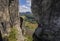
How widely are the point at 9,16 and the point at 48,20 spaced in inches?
604

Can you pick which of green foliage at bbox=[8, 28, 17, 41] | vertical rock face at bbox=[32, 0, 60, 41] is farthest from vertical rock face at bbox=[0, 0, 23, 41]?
vertical rock face at bbox=[32, 0, 60, 41]

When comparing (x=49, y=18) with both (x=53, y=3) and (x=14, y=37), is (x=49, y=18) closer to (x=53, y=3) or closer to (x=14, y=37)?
(x=53, y=3)

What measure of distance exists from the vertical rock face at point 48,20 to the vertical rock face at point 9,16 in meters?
12.7

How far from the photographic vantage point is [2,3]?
18.5 m

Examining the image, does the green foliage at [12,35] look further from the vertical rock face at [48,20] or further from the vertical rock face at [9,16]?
the vertical rock face at [48,20]

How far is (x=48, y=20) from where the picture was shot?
455 cm

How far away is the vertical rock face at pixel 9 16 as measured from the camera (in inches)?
715

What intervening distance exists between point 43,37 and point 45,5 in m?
0.62

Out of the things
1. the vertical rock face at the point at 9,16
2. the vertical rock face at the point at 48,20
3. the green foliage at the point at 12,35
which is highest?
the vertical rock face at the point at 48,20

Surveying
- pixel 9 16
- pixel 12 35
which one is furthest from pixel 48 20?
pixel 9 16

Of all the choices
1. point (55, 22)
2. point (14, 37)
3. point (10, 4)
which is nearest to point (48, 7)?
point (55, 22)

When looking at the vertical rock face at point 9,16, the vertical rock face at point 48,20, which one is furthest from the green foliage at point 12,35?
the vertical rock face at point 48,20

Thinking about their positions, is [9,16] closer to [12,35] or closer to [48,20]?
[12,35]

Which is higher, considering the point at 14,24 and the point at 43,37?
the point at 43,37
